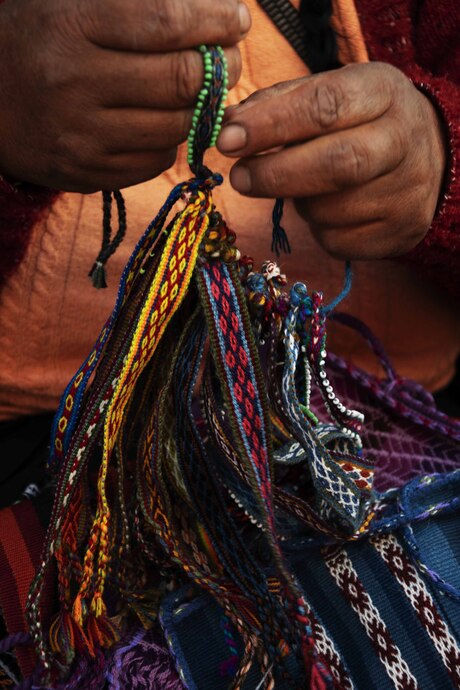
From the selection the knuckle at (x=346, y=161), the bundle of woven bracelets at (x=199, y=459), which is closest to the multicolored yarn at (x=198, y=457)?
the bundle of woven bracelets at (x=199, y=459)

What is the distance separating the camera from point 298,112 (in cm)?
60

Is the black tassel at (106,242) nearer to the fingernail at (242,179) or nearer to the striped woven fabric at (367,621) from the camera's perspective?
the fingernail at (242,179)

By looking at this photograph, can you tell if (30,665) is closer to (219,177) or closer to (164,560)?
(164,560)

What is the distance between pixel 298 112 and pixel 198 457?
1.17 feet

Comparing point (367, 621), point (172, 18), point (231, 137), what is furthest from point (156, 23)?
point (367, 621)

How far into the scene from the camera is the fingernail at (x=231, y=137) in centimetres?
59

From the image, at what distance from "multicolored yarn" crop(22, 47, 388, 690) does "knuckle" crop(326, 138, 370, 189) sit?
0.35 ft

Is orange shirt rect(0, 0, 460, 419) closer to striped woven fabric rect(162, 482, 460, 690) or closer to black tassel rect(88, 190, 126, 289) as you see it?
black tassel rect(88, 190, 126, 289)

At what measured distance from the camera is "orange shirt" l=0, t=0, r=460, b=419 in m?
0.87

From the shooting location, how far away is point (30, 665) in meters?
0.70

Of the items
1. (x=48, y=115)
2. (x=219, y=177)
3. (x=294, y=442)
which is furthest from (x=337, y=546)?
→ (x=48, y=115)

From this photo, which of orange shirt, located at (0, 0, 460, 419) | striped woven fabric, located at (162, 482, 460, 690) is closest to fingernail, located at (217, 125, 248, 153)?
orange shirt, located at (0, 0, 460, 419)

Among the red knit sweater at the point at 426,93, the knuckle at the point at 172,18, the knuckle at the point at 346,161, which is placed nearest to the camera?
the knuckle at the point at 172,18

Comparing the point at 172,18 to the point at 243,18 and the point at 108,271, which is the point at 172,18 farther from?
the point at 108,271
